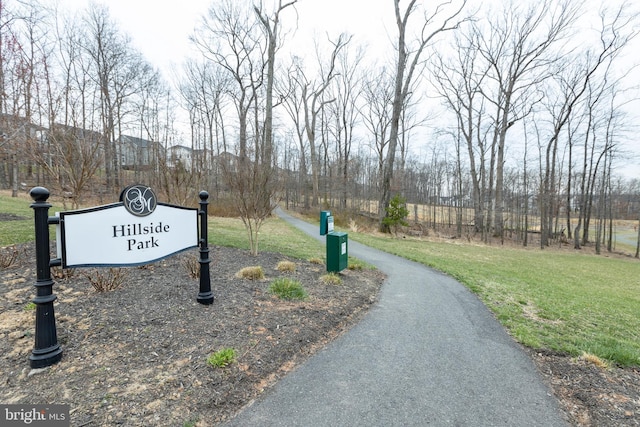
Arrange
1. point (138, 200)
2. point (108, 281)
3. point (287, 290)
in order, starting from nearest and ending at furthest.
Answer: point (138, 200)
point (108, 281)
point (287, 290)

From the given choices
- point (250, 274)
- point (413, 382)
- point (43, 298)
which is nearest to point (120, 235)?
point (43, 298)

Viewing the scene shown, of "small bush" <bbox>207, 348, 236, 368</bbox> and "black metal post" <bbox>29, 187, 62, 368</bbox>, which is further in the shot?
"small bush" <bbox>207, 348, 236, 368</bbox>

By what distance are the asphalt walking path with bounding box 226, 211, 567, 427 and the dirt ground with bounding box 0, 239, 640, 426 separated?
0.17m

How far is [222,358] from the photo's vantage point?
2582 millimetres

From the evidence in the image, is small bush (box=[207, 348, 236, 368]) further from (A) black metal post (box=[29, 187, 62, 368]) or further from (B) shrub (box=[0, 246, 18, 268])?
(B) shrub (box=[0, 246, 18, 268])

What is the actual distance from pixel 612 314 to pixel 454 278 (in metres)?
2.73

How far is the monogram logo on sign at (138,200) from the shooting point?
9.58 ft

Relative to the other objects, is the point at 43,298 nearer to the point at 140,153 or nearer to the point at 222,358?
the point at 222,358

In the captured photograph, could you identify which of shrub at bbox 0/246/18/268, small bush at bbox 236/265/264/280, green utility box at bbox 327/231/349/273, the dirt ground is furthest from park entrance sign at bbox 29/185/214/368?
shrub at bbox 0/246/18/268

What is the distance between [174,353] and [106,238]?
128cm

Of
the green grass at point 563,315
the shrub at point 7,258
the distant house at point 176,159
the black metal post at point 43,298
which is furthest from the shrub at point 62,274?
the green grass at point 563,315

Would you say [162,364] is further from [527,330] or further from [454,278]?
[454,278]

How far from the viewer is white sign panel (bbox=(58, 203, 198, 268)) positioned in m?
2.53

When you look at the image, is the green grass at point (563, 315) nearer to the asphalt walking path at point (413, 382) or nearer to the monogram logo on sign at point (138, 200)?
the asphalt walking path at point (413, 382)
